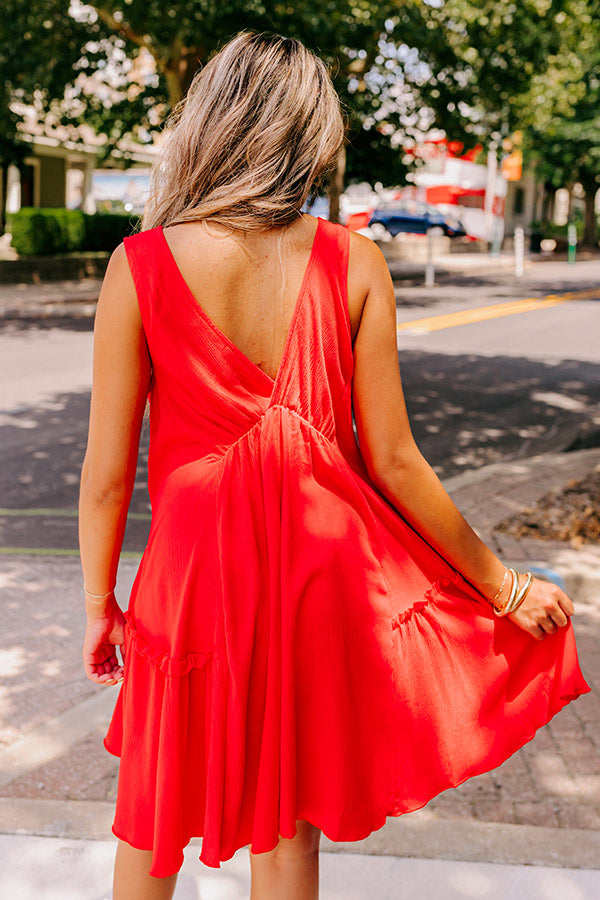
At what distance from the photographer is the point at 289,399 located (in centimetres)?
179

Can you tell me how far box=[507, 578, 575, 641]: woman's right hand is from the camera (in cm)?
200

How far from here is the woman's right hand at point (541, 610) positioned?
2.00 metres

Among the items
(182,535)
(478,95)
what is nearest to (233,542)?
(182,535)

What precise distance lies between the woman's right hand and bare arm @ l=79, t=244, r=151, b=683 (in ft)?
2.69

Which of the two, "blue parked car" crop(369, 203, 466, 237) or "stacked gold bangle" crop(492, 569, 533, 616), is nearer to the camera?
"stacked gold bangle" crop(492, 569, 533, 616)

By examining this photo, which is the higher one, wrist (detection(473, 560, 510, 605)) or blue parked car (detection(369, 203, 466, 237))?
blue parked car (detection(369, 203, 466, 237))

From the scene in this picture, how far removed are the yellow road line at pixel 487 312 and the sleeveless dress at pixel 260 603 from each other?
14195 mm

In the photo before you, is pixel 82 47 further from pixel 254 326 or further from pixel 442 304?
pixel 254 326

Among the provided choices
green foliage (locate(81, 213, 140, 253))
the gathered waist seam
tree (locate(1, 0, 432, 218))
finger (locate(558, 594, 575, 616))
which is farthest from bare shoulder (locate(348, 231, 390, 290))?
green foliage (locate(81, 213, 140, 253))

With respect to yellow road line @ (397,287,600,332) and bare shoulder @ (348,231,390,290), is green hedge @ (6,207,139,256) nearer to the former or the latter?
yellow road line @ (397,287,600,332)

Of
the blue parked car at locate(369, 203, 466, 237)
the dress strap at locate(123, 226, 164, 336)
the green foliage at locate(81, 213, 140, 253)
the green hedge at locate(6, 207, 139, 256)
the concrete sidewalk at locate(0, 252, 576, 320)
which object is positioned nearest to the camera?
the dress strap at locate(123, 226, 164, 336)

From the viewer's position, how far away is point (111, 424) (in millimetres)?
1815

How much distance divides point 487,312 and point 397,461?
17.6m

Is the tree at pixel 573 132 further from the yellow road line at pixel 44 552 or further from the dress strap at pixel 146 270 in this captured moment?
the dress strap at pixel 146 270
